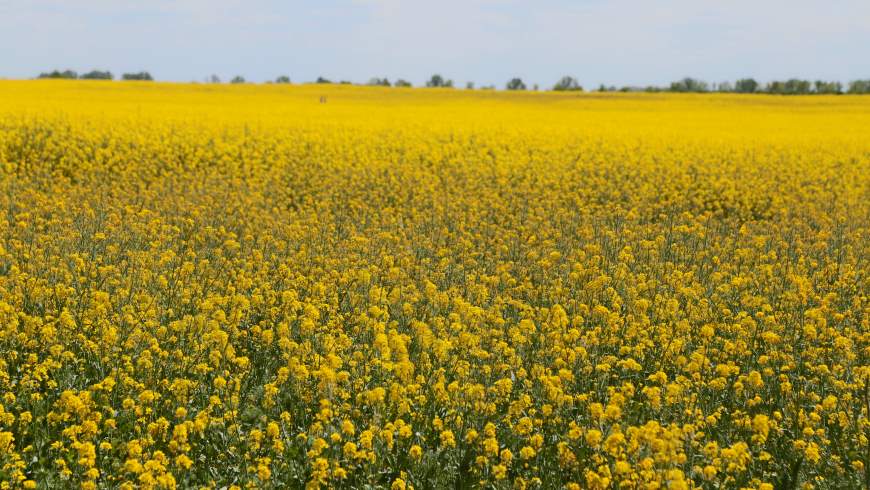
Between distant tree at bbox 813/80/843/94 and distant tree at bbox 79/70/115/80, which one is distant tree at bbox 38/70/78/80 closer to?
distant tree at bbox 79/70/115/80

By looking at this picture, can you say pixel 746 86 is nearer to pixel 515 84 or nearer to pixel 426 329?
pixel 515 84

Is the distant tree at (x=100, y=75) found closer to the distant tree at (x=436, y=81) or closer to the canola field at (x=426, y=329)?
the distant tree at (x=436, y=81)

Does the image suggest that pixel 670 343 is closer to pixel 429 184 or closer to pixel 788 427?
pixel 788 427

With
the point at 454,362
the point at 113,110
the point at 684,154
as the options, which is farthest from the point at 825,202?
the point at 113,110

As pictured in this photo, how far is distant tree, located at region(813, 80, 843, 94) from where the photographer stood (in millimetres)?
68250

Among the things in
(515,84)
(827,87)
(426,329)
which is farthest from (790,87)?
(426,329)

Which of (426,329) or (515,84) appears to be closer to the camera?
(426,329)

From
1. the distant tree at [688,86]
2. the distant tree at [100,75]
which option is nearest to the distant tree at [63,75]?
the distant tree at [100,75]

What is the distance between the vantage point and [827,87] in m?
69.2

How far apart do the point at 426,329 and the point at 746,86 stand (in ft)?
262

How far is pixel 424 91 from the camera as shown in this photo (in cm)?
6044

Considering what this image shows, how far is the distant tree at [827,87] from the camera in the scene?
2687 inches

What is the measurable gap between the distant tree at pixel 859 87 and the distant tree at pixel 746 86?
8201 millimetres

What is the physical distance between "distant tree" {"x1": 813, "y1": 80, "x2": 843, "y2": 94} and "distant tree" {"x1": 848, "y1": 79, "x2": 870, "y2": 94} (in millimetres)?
978
